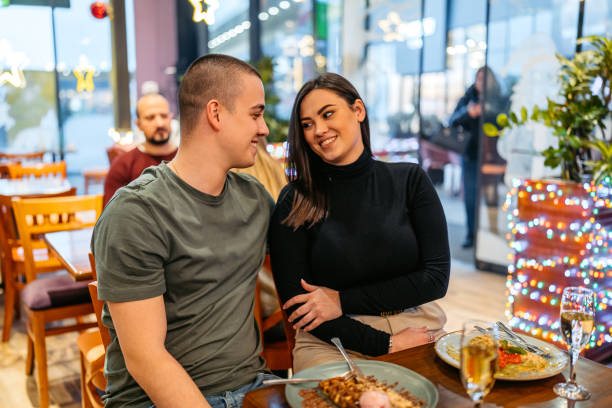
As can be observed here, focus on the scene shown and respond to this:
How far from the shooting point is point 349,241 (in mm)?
1723

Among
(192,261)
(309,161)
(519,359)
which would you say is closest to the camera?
(519,359)

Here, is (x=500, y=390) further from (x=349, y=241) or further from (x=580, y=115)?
(x=580, y=115)

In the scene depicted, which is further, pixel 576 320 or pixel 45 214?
pixel 45 214

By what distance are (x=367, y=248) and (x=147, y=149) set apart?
2193 millimetres

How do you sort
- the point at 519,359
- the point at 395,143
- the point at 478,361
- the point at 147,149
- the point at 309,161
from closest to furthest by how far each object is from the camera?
the point at 478,361 < the point at 519,359 < the point at 309,161 < the point at 147,149 < the point at 395,143

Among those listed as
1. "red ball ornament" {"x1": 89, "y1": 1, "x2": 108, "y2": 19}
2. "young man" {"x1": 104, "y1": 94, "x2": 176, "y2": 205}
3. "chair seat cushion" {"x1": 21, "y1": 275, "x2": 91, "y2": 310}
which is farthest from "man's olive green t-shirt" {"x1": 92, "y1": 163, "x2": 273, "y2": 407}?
"red ball ornament" {"x1": 89, "y1": 1, "x2": 108, "y2": 19}

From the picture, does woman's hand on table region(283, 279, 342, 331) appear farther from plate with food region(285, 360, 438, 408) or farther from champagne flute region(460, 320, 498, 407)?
champagne flute region(460, 320, 498, 407)

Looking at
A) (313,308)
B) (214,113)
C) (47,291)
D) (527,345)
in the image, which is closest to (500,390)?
(527,345)

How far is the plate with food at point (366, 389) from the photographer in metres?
1.04

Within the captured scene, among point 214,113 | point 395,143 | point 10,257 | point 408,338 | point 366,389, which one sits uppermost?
point 214,113

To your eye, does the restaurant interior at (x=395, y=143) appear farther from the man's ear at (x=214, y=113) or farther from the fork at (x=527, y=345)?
the man's ear at (x=214, y=113)

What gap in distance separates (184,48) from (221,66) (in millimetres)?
8534

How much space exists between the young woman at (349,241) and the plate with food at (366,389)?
0.40 metres

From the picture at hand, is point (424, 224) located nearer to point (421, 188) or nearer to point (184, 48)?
point (421, 188)
